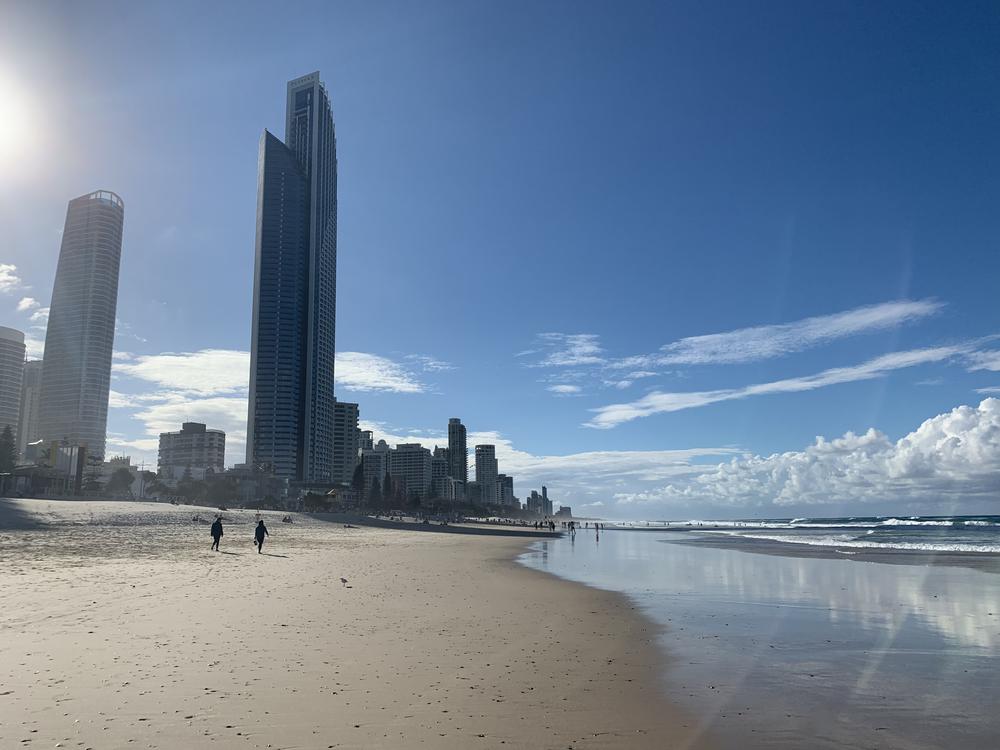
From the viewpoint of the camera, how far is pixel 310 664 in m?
11.5

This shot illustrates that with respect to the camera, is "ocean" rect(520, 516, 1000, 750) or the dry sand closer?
the dry sand

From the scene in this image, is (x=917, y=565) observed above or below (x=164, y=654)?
below

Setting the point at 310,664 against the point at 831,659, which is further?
the point at 831,659

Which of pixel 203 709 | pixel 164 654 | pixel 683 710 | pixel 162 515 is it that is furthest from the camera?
pixel 162 515

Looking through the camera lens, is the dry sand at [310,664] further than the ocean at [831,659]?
No

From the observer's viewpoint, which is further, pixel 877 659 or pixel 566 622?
pixel 566 622

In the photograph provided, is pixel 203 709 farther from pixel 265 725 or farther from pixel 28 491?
pixel 28 491

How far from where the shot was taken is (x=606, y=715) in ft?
31.0

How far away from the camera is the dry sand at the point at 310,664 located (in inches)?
320

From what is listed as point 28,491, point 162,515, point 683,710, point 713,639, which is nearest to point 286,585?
point 713,639

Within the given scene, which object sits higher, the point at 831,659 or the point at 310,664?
the point at 310,664

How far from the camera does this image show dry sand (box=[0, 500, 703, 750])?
26.7 feet

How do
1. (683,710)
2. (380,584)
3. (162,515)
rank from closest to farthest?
(683,710) → (380,584) → (162,515)

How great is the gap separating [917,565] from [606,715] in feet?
138
